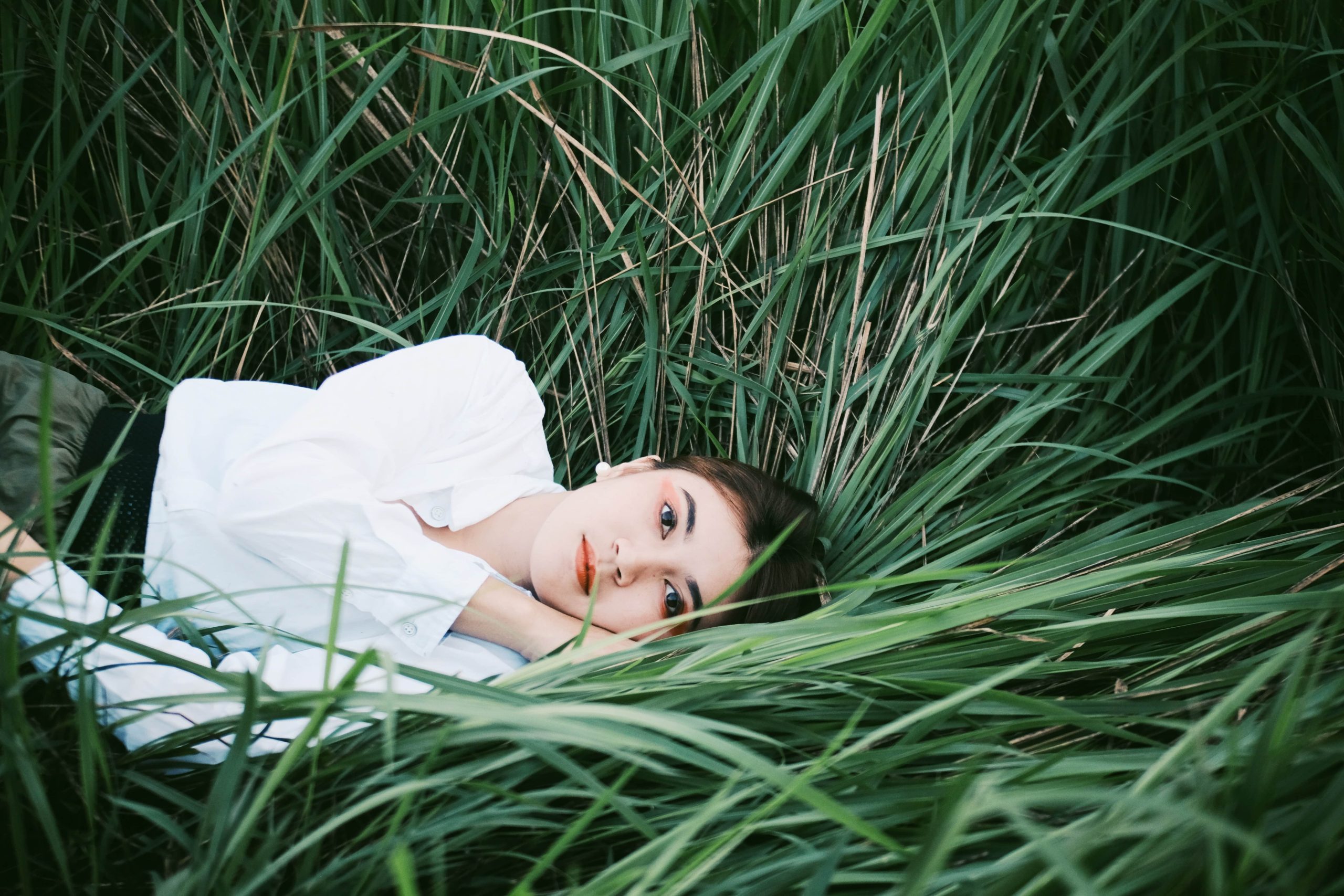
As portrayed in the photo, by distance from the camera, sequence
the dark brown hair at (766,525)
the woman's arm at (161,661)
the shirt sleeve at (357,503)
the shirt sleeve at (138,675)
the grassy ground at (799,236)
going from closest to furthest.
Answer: the woman's arm at (161,661)
the shirt sleeve at (138,675)
the shirt sleeve at (357,503)
the dark brown hair at (766,525)
the grassy ground at (799,236)

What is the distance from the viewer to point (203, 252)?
172cm

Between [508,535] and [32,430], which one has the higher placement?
[32,430]

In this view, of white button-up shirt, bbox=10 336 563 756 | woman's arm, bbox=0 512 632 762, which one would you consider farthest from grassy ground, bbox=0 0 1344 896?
woman's arm, bbox=0 512 632 762

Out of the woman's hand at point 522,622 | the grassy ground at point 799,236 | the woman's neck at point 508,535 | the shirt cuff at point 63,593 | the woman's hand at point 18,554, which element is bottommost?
the woman's hand at point 522,622

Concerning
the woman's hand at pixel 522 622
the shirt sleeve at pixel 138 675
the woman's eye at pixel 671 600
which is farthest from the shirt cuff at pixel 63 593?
the woman's eye at pixel 671 600

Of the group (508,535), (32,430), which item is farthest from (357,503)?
(32,430)

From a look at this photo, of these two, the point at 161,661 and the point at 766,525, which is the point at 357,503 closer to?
the point at 161,661

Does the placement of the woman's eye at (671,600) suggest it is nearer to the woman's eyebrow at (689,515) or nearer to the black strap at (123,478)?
the woman's eyebrow at (689,515)

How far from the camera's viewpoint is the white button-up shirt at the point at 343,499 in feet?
Answer: 4.05

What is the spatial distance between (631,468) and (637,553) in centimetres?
21

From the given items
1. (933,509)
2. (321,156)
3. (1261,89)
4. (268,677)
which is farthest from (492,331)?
(1261,89)

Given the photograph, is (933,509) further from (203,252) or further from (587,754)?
(203,252)

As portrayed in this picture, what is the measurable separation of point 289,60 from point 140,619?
1.01 meters

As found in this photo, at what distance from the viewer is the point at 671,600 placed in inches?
51.4
